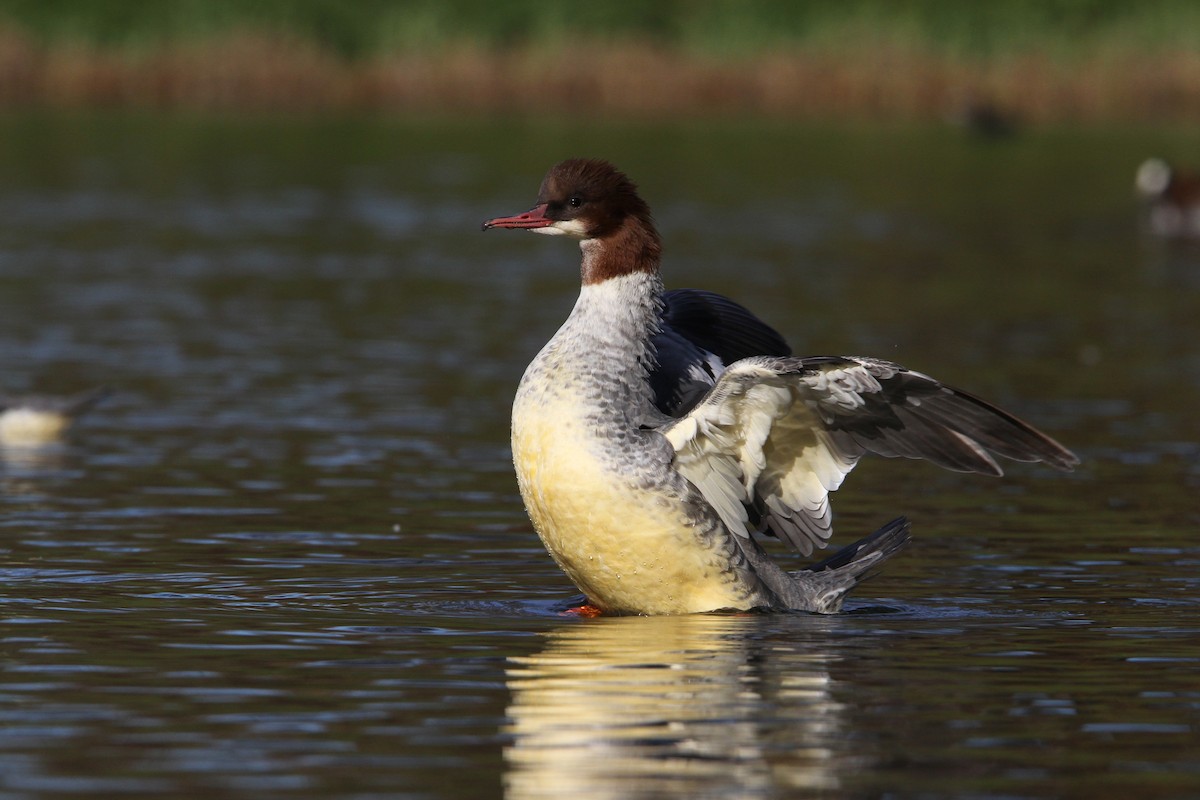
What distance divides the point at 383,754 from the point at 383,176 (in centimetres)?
3019

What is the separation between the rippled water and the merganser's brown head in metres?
1.37

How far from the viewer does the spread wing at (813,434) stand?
27.2 feet

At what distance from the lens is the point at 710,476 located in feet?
28.6

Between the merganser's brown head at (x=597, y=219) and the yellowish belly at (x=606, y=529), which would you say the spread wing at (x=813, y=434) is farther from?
the merganser's brown head at (x=597, y=219)

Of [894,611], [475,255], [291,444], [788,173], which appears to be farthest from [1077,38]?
[894,611]

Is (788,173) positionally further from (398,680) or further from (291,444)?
(398,680)

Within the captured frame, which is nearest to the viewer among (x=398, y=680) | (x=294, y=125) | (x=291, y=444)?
(x=398, y=680)

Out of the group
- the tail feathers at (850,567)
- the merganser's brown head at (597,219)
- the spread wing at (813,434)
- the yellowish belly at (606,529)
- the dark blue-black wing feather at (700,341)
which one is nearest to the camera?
the spread wing at (813,434)

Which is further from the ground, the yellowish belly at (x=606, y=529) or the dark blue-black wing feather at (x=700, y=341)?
the dark blue-black wing feather at (x=700, y=341)

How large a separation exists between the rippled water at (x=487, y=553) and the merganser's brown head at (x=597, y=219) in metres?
1.37

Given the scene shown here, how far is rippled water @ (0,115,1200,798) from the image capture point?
6668 mm

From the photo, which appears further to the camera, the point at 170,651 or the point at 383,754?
the point at 170,651

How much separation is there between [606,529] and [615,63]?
119ft

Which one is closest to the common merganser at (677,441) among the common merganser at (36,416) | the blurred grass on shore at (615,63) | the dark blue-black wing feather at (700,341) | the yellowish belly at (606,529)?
the yellowish belly at (606,529)
